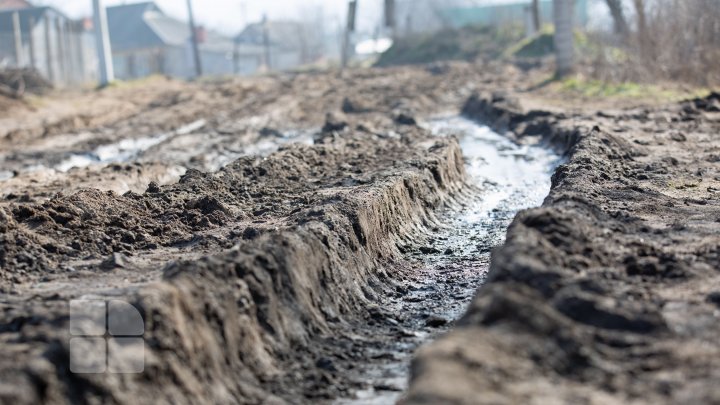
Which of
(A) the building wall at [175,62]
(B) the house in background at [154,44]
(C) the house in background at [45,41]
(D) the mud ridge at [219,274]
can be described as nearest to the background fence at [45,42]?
(C) the house in background at [45,41]

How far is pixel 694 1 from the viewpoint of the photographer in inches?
896

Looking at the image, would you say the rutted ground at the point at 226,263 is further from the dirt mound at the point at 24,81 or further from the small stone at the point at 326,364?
the dirt mound at the point at 24,81

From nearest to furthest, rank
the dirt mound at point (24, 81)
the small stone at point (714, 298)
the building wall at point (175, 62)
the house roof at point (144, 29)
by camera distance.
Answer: the small stone at point (714, 298) < the dirt mound at point (24, 81) < the building wall at point (175, 62) < the house roof at point (144, 29)

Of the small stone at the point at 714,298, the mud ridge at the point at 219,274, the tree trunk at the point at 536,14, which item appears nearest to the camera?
the mud ridge at the point at 219,274

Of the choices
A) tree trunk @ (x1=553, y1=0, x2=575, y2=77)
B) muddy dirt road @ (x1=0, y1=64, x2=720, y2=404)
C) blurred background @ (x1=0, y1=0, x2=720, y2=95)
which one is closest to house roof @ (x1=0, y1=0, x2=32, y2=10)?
blurred background @ (x1=0, y1=0, x2=720, y2=95)

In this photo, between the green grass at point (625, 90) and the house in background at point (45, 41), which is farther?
the house in background at point (45, 41)

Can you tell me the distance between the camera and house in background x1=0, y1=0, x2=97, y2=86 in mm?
54106

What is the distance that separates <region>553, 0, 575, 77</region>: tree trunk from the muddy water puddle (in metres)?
10.1

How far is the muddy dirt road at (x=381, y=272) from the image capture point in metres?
4.57

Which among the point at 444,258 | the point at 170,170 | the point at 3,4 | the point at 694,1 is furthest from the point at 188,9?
the point at 444,258

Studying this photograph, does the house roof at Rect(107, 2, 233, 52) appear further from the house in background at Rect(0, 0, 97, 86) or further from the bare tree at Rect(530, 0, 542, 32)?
the bare tree at Rect(530, 0, 542, 32)

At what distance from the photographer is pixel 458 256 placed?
9.20 metres

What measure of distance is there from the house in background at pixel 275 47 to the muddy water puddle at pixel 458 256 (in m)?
60.2

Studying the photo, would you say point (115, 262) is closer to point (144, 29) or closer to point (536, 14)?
point (536, 14)
